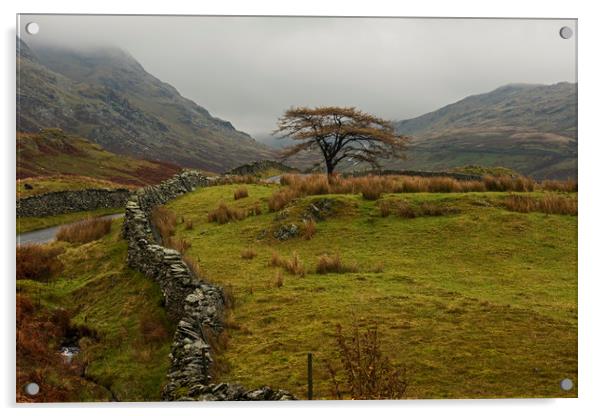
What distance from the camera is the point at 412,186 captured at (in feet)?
45.2

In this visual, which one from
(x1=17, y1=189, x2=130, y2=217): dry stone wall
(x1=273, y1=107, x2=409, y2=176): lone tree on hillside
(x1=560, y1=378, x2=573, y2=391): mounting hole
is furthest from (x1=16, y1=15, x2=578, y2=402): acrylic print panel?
(x1=273, y1=107, x2=409, y2=176): lone tree on hillside

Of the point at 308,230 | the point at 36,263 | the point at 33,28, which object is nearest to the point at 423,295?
the point at 308,230

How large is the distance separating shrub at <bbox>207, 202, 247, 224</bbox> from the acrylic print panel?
14 centimetres

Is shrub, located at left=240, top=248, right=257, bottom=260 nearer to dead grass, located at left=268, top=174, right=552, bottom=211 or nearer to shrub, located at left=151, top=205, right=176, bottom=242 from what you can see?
shrub, located at left=151, top=205, right=176, bottom=242

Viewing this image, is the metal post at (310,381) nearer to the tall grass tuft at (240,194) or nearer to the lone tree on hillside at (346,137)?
the tall grass tuft at (240,194)

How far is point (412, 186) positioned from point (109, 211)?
43.4 feet

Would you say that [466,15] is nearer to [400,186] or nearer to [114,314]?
[400,186]

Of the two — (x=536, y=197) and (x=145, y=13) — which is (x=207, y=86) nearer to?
(x=145, y=13)

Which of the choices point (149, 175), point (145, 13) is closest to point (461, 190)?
point (145, 13)

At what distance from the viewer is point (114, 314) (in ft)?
26.2

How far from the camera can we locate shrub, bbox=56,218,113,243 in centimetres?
1263

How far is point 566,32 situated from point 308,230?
6291mm
